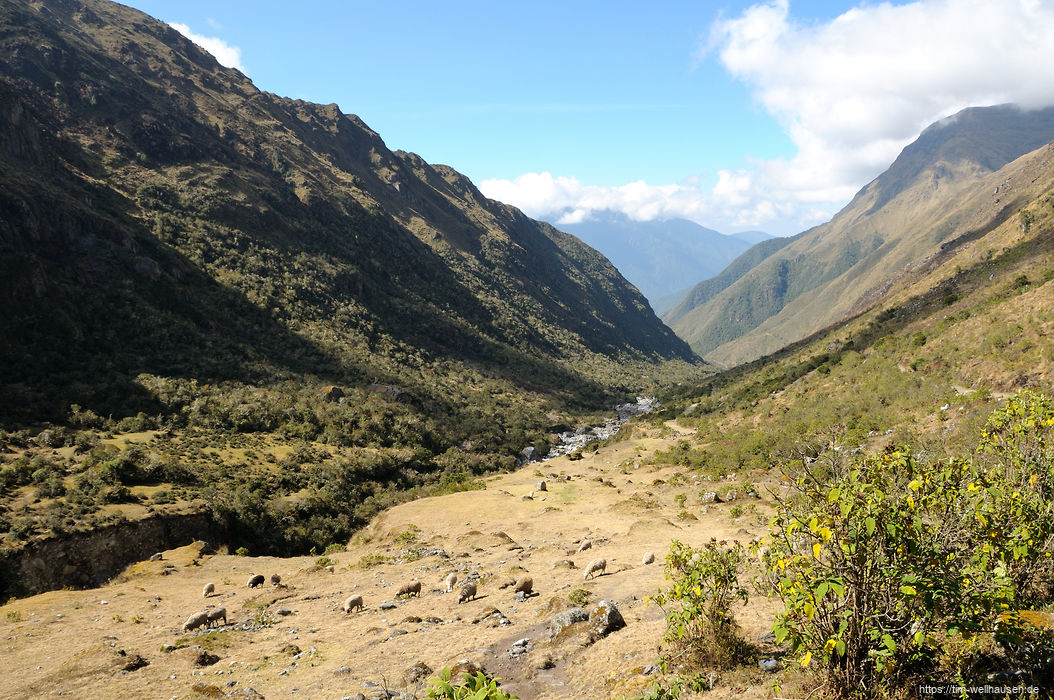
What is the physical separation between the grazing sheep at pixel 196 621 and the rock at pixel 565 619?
1233 centimetres

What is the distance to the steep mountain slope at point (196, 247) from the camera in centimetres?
5797

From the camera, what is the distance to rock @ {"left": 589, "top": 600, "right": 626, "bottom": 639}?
1208 centimetres

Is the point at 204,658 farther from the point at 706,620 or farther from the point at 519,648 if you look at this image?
the point at 706,620

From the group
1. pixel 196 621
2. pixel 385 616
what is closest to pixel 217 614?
pixel 196 621

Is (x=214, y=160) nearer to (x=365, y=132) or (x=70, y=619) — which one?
(x=365, y=132)

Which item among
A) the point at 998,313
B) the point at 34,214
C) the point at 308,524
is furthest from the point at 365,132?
the point at 998,313

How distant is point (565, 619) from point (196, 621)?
13.0 metres

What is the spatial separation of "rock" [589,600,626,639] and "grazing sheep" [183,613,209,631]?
13.6 meters

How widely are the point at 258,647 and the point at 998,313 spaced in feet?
151

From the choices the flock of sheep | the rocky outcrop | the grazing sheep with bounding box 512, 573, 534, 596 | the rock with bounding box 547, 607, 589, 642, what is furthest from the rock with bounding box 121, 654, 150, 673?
the rocky outcrop

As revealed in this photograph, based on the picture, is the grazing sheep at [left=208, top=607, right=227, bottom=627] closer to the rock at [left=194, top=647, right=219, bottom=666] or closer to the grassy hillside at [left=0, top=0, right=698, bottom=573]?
the rock at [left=194, top=647, right=219, bottom=666]

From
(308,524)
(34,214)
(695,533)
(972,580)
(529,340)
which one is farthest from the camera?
(529,340)

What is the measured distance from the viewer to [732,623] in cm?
1002

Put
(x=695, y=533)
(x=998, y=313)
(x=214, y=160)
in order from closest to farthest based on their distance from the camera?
1. (x=695, y=533)
2. (x=998, y=313)
3. (x=214, y=160)
